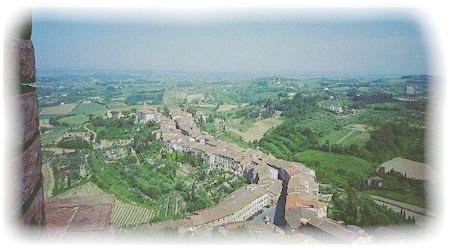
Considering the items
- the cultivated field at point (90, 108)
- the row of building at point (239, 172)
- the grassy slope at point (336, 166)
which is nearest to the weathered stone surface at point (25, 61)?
the row of building at point (239, 172)

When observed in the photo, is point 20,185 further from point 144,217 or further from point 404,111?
point 404,111

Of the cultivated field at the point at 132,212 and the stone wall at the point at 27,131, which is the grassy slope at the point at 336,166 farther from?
the stone wall at the point at 27,131

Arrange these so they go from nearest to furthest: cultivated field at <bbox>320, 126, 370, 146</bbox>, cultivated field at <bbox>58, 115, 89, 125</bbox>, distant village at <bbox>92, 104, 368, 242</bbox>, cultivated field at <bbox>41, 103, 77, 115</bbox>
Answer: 1. distant village at <bbox>92, 104, 368, 242</bbox>
2. cultivated field at <bbox>41, 103, 77, 115</bbox>
3. cultivated field at <bbox>58, 115, 89, 125</bbox>
4. cultivated field at <bbox>320, 126, 370, 146</bbox>

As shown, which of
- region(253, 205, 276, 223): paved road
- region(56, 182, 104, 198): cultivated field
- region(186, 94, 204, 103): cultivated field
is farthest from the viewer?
region(186, 94, 204, 103): cultivated field

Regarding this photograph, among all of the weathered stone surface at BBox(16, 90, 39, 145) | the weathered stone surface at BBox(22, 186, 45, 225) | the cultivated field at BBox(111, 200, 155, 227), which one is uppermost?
the weathered stone surface at BBox(16, 90, 39, 145)

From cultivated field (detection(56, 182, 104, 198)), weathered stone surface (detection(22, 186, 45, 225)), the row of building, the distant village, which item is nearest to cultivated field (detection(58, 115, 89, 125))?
the distant village

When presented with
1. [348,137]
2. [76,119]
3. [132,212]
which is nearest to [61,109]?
[76,119]

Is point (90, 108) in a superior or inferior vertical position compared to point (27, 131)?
inferior

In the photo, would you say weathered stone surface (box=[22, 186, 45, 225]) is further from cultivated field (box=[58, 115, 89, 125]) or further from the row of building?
cultivated field (box=[58, 115, 89, 125])

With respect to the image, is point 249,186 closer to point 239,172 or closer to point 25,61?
point 239,172
